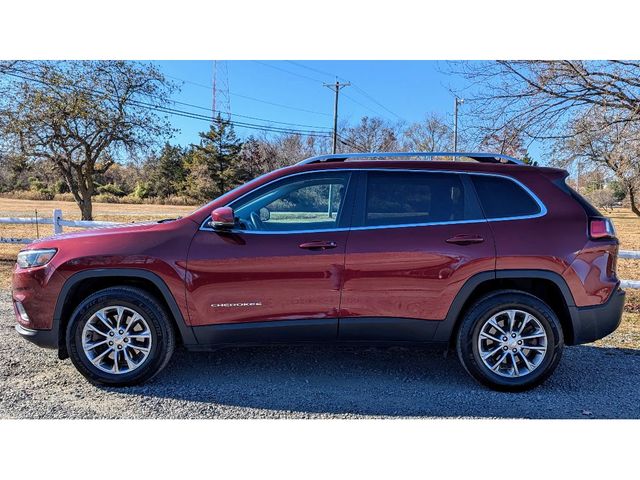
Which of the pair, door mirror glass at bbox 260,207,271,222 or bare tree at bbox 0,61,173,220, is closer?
door mirror glass at bbox 260,207,271,222

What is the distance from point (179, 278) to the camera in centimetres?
338

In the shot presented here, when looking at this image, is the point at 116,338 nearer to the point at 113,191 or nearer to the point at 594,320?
the point at 594,320

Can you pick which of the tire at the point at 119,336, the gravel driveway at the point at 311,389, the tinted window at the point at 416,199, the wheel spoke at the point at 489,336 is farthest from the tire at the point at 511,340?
the tire at the point at 119,336

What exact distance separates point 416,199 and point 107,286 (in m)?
2.63

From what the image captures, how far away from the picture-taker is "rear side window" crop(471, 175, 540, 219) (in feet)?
11.5

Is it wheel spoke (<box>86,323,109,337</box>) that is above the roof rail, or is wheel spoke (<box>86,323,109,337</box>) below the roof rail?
below

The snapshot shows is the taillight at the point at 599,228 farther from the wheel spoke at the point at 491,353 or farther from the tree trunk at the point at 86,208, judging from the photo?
the tree trunk at the point at 86,208

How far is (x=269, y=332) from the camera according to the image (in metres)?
3.40

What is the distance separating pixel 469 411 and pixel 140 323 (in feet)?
8.60

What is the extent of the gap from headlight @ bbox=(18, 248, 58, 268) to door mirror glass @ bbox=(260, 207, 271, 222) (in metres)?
1.65

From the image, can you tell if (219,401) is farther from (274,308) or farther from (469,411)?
(469,411)

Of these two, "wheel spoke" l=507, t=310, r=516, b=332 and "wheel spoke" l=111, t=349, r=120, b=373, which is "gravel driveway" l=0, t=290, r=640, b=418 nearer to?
"wheel spoke" l=111, t=349, r=120, b=373

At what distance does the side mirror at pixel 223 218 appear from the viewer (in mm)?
3314

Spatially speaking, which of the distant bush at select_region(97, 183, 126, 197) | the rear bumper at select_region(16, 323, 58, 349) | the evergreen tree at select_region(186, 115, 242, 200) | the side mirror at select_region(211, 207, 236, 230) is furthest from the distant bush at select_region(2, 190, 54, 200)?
the side mirror at select_region(211, 207, 236, 230)
